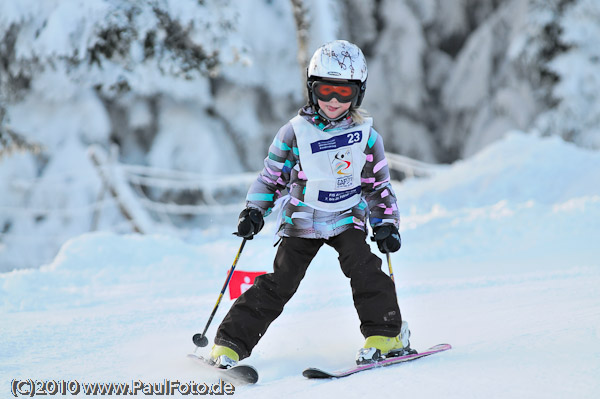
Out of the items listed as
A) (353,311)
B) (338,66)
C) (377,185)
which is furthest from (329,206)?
(353,311)

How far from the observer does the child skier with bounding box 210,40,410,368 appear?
9.50 ft

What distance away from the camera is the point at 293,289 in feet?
9.78

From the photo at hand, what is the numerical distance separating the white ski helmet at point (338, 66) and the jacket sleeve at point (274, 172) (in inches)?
7.9

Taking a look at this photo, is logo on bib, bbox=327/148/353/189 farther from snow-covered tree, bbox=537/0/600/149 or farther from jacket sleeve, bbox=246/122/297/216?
snow-covered tree, bbox=537/0/600/149

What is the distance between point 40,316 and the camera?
405 centimetres

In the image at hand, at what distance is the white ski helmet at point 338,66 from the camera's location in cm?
294

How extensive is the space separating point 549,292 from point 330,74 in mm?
1782

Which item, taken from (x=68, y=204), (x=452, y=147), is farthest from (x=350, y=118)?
(x=452, y=147)

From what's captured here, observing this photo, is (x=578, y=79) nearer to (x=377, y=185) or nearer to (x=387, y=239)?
(x=377, y=185)

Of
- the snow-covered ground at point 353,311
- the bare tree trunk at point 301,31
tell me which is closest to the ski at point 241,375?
the snow-covered ground at point 353,311

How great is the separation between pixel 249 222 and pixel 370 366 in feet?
2.60

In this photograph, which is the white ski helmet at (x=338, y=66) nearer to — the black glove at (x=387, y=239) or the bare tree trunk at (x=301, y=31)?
the black glove at (x=387, y=239)

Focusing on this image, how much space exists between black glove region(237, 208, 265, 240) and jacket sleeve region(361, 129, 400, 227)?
0.50 meters

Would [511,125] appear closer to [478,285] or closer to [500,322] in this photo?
[478,285]
